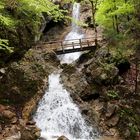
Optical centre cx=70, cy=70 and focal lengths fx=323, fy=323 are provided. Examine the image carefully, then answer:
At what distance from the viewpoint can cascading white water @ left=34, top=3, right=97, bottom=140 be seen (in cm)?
1841

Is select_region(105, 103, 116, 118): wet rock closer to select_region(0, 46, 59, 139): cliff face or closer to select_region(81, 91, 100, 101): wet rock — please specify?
select_region(81, 91, 100, 101): wet rock

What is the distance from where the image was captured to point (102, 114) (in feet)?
65.5

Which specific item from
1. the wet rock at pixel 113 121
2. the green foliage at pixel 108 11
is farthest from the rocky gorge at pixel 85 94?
the green foliage at pixel 108 11

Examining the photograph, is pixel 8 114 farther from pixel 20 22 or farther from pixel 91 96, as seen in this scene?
pixel 20 22

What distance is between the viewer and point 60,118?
19.4m

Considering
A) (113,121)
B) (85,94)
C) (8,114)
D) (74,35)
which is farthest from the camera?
(74,35)

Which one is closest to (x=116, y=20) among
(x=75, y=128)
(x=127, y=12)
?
(x=127, y=12)

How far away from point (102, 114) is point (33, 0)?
814cm

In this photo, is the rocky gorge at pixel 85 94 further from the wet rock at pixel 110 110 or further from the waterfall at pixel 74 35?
the waterfall at pixel 74 35

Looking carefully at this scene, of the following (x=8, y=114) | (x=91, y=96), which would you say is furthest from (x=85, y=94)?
(x=8, y=114)

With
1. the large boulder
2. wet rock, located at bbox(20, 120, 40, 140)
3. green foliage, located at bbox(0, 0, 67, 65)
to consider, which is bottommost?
wet rock, located at bbox(20, 120, 40, 140)

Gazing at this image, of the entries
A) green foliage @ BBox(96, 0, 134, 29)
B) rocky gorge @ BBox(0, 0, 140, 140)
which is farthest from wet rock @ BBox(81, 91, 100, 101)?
green foliage @ BBox(96, 0, 134, 29)

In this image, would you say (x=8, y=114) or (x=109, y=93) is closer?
(x=8, y=114)

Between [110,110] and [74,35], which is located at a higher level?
[74,35]
